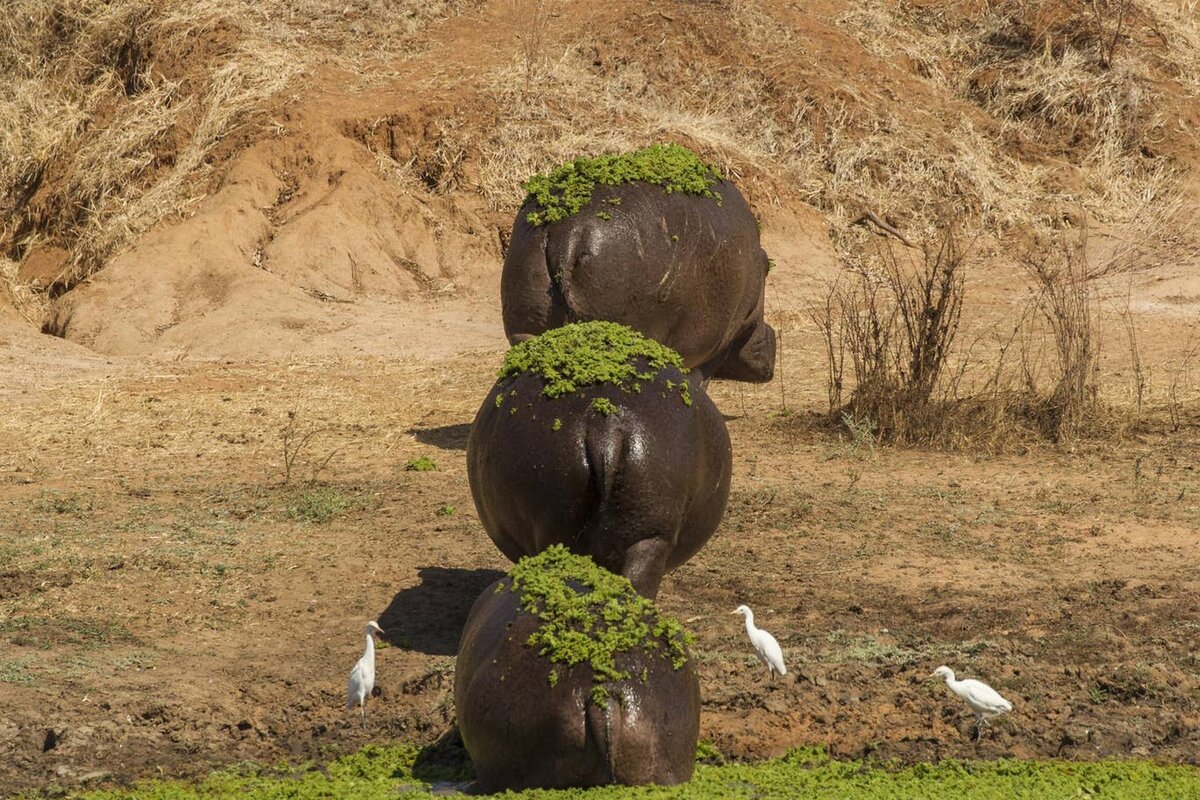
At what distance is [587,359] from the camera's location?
228 inches

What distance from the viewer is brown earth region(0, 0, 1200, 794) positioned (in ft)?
19.1

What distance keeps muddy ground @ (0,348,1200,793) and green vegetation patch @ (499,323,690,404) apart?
1.15 m

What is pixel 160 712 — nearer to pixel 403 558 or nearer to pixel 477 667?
pixel 477 667

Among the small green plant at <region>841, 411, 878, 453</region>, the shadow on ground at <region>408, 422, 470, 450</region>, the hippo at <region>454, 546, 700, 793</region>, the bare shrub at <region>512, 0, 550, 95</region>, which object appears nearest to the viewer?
the hippo at <region>454, 546, 700, 793</region>

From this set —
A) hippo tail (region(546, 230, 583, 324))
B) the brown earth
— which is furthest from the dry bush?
hippo tail (region(546, 230, 583, 324))

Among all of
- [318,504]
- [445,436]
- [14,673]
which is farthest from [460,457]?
[14,673]

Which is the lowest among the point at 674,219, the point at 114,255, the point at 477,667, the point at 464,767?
the point at 114,255

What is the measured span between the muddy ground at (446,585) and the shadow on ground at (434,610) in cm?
2

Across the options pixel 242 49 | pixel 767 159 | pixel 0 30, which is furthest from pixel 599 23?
pixel 0 30

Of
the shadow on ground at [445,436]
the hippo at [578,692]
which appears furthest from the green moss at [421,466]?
the hippo at [578,692]

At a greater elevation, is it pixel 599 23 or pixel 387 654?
pixel 599 23

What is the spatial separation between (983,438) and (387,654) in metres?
5.05

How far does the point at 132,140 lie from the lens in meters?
16.7

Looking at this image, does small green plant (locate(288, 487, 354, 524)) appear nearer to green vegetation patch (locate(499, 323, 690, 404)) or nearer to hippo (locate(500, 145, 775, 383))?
hippo (locate(500, 145, 775, 383))
